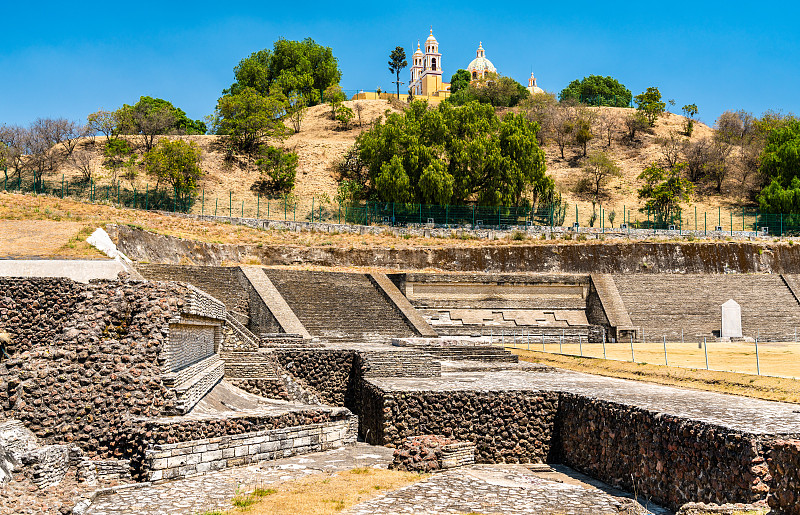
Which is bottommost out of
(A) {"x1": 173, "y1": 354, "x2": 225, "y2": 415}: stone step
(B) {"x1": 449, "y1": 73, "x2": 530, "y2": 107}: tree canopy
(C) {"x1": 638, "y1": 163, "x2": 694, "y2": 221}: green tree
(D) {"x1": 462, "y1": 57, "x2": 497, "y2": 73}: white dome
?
(A) {"x1": 173, "y1": 354, "x2": 225, "y2": 415}: stone step

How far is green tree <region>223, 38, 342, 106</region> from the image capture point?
62.4 metres

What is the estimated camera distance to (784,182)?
4516 cm

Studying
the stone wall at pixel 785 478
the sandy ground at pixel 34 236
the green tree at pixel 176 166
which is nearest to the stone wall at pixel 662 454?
the stone wall at pixel 785 478

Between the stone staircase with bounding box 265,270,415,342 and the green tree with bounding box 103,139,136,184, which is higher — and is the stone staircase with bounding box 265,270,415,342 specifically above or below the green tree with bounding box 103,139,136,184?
below

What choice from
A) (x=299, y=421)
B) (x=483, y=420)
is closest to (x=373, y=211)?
(x=483, y=420)

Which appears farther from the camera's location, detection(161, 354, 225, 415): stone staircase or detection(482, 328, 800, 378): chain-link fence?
detection(482, 328, 800, 378): chain-link fence

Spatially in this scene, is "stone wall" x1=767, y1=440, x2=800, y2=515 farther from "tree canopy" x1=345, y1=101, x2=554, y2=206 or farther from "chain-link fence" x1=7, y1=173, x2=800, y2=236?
"tree canopy" x1=345, y1=101, x2=554, y2=206

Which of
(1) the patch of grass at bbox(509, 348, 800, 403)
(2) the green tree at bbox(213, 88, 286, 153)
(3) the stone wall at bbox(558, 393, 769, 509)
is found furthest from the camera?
(2) the green tree at bbox(213, 88, 286, 153)

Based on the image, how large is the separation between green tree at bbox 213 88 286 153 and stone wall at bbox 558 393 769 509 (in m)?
40.5

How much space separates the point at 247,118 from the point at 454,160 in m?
16.0

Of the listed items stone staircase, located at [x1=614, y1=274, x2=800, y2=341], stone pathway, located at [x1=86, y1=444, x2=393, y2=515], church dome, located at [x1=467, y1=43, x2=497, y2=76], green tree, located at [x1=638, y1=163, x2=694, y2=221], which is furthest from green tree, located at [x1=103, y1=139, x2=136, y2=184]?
church dome, located at [x1=467, y1=43, x2=497, y2=76]

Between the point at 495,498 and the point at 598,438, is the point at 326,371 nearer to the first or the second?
the point at 598,438

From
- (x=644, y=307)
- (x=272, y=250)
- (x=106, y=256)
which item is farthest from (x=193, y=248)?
(x=644, y=307)

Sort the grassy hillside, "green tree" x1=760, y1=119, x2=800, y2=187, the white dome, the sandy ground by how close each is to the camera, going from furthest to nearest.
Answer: the white dome < "green tree" x1=760, y1=119, x2=800, y2=187 < the grassy hillside < the sandy ground
